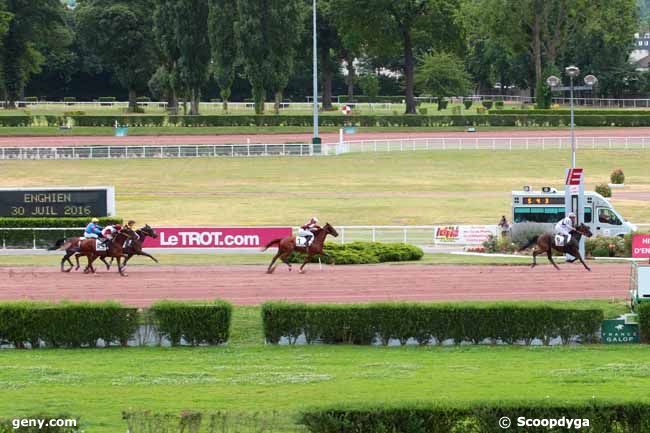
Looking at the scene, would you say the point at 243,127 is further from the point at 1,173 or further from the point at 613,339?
the point at 613,339

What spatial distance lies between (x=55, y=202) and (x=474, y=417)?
2580cm

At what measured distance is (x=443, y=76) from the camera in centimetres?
10606

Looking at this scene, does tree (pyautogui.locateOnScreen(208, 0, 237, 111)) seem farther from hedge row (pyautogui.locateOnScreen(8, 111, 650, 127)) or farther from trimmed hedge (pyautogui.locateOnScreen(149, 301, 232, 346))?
trimmed hedge (pyautogui.locateOnScreen(149, 301, 232, 346))

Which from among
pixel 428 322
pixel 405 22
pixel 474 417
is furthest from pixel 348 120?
pixel 474 417

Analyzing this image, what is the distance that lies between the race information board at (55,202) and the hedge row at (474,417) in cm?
2523

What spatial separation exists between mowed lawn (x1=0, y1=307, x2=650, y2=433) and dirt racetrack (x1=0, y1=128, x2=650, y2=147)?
56.0 meters

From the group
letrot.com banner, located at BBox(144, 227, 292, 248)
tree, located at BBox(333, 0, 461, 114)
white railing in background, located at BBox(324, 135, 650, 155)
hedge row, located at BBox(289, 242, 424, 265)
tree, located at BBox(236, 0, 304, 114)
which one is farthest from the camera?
tree, located at BBox(333, 0, 461, 114)

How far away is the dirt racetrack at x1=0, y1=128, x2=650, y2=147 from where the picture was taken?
75562 mm

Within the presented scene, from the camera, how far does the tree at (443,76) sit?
10569cm

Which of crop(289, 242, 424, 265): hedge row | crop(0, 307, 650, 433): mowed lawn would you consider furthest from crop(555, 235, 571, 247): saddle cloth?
crop(0, 307, 650, 433): mowed lawn

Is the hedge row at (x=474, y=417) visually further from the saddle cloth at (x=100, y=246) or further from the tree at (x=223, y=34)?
the tree at (x=223, y=34)

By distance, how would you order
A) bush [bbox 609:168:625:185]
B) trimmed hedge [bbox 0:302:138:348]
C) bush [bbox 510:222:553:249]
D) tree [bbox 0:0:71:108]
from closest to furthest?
trimmed hedge [bbox 0:302:138:348]
bush [bbox 510:222:553:249]
bush [bbox 609:168:625:185]
tree [bbox 0:0:71:108]

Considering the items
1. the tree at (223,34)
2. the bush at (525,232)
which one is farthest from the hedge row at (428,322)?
the tree at (223,34)

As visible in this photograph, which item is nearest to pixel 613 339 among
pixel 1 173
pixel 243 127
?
pixel 1 173
